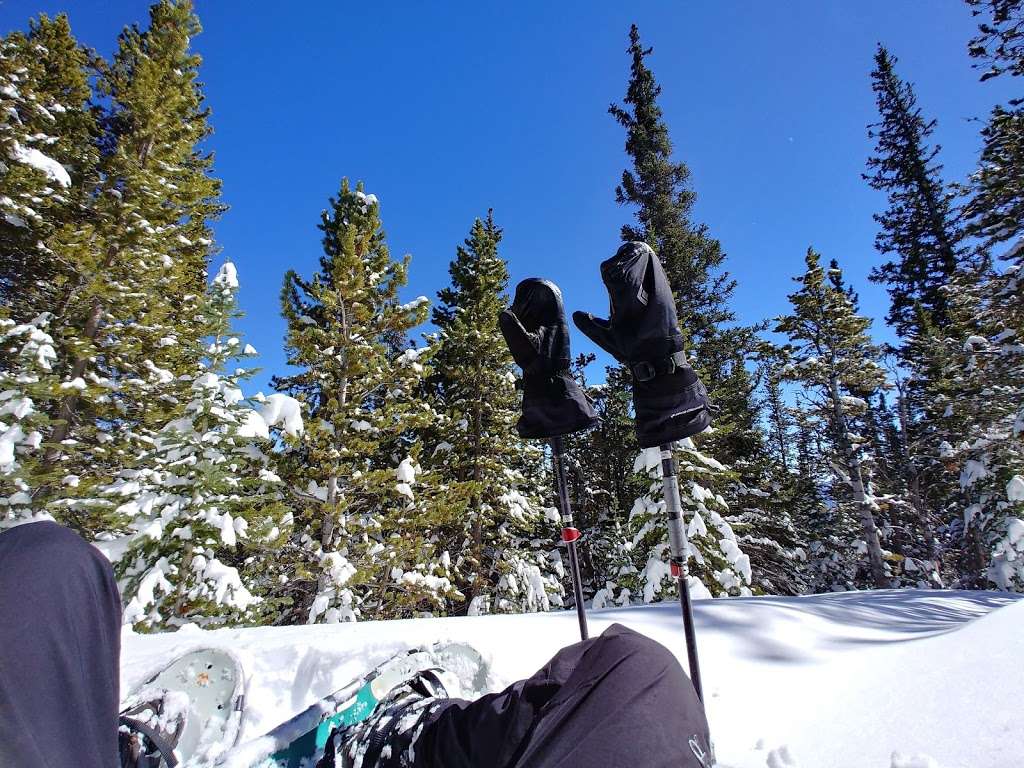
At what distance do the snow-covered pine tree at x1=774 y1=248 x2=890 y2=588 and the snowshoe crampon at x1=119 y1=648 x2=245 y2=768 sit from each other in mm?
15208

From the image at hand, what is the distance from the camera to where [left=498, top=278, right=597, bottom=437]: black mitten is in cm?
334

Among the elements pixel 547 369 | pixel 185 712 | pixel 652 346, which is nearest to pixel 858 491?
pixel 547 369

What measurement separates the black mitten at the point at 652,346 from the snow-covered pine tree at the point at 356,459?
758 centimetres

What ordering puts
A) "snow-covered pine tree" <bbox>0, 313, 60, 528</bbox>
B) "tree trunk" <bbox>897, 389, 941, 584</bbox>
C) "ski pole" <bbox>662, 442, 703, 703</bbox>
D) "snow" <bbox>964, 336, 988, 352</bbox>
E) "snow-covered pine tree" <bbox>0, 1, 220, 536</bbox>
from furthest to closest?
"tree trunk" <bbox>897, 389, 941, 584</bbox>, "snow" <bbox>964, 336, 988, 352</bbox>, "snow-covered pine tree" <bbox>0, 1, 220, 536</bbox>, "snow-covered pine tree" <bbox>0, 313, 60, 528</bbox>, "ski pole" <bbox>662, 442, 703, 703</bbox>

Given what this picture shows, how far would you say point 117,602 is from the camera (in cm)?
132

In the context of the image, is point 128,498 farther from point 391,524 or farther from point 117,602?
point 117,602

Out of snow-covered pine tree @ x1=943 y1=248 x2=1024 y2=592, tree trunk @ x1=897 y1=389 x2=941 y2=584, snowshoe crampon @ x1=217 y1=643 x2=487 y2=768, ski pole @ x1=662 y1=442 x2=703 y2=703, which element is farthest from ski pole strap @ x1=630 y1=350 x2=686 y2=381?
tree trunk @ x1=897 y1=389 x2=941 y2=584

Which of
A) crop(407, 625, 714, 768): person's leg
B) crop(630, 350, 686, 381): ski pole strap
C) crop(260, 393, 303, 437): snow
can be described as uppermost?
crop(260, 393, 303, 437): snow

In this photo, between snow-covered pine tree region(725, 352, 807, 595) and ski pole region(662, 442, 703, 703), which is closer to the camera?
ski pole region(662, 442, 703, 703)

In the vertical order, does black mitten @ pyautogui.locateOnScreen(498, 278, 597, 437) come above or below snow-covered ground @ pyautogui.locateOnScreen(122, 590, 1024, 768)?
above

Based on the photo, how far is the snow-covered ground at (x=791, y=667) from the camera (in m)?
1.76

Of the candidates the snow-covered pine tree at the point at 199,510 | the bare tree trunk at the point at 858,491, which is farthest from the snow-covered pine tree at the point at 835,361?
the snow-covered pine tree at the point at 199,510

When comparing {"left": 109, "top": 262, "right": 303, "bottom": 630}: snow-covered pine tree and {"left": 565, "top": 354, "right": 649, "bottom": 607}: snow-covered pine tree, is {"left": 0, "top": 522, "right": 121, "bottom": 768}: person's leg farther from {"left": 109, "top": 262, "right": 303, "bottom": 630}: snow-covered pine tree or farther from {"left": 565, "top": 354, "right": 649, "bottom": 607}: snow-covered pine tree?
{"left": 565, "top": 354, "right": 649, "bottom": 607}: snow-covered pine tree

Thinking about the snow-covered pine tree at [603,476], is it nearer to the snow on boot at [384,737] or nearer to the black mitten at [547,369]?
the black mitten at [547,369]
